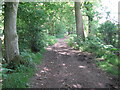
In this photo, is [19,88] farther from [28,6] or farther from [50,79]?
[28,6]

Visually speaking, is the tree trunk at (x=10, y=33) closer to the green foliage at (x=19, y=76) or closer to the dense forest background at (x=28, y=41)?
the dense forest background at (x=28, y=41)

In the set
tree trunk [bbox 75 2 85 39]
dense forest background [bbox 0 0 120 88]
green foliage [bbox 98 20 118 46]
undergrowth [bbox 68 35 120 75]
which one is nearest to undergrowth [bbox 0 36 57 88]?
dense forest background [bbox 0 0 120 88]

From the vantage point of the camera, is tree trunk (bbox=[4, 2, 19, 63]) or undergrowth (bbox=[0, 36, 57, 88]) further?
tree trunk (bbox=[4, 2, 19, 63])

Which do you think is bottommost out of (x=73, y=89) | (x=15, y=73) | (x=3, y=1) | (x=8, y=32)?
(x=73, y=89)

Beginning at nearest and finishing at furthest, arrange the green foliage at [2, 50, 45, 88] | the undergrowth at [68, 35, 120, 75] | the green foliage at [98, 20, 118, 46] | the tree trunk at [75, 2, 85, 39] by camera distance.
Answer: the green foliage at [2, 50, 45, 88]
the undergrowth at [68, 35, 120, 75]
the green foliage at [98, 20, 118, 46]
the tree trunk at [75, 2, 85, 39]

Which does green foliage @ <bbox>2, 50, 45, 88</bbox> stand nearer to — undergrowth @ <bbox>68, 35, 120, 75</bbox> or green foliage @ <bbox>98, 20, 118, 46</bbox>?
undergrowth @ <bbox>68, 35, 120, 75</bbox>

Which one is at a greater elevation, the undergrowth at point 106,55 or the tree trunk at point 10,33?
the tree trunk at point 10,33

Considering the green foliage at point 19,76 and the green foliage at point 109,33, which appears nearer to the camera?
the green foliage at point 19,76

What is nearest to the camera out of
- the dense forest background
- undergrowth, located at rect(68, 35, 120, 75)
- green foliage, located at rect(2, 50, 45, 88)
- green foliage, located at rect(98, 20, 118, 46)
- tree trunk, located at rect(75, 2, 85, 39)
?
green foliage, located at rect(2, 50, 45, 88)

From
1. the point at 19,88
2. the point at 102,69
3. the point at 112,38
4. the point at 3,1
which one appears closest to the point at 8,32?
the point at 3,1

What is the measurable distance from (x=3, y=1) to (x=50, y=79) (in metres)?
4.16

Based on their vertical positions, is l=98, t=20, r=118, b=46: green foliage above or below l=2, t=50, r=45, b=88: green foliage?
above

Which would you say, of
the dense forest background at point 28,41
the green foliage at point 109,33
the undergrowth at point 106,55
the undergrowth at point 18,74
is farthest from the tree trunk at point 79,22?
the undergrowth at point 18,74

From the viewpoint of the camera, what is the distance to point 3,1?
18.5ft
